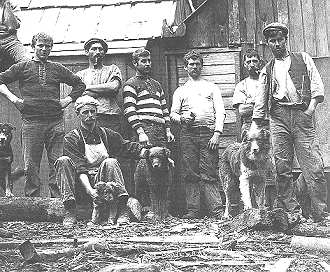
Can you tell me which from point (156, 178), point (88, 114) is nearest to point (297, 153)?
point (156, 178)

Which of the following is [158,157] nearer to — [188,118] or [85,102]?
[188,118]

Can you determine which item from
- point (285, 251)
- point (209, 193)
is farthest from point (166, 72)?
point (285, 251)

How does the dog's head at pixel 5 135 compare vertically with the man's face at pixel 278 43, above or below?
below

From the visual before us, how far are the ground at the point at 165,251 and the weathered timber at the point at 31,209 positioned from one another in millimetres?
181

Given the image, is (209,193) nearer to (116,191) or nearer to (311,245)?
(116,191)

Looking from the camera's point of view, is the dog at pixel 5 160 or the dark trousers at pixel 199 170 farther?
the dark trousers at pixel 199 170

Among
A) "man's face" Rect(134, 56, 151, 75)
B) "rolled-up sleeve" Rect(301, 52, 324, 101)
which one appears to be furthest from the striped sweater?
"rolled-up sleeve" Rect(301, 52, 324, 101)

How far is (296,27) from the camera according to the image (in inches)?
428

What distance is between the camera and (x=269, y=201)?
8469 mm

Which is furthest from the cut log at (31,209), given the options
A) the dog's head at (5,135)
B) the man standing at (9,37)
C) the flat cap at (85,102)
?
the man standing at (9,37)

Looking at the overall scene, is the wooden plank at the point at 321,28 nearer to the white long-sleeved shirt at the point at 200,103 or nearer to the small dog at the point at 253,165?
the white long-sleeved shirt at the point at 200,103

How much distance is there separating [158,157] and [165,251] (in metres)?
2.99

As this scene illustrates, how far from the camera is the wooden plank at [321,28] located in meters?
10.7

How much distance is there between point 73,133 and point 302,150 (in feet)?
10.5
